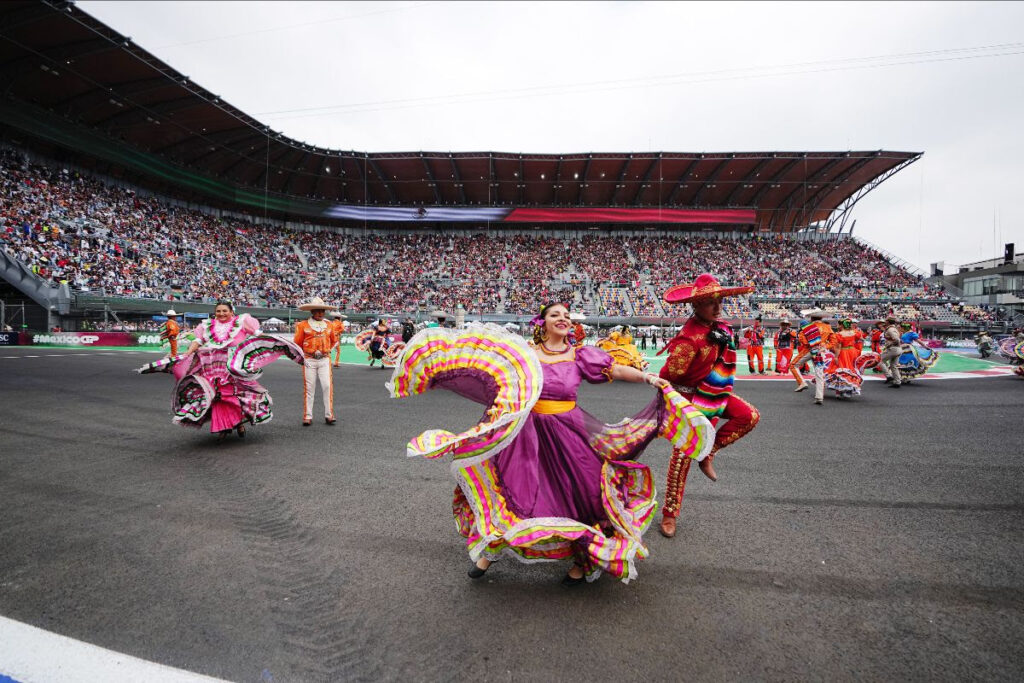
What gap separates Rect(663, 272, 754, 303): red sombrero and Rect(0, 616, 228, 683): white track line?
3528 mm

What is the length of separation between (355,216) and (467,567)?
46039 millimetres

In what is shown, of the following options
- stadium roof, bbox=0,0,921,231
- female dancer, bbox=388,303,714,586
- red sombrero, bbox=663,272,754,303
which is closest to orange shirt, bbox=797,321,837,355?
red sombrero, bbox=663,272,754,303

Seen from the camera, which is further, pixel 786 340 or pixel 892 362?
pixel 786 340

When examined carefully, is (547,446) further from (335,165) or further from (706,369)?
(335,165)

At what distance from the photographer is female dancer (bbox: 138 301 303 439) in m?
5.55

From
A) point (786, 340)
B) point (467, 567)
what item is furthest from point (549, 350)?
point (786, 340)

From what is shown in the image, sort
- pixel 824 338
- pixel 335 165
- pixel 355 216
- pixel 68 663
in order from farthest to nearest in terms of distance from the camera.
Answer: pixel 355 216 < pixel 335 165 < pixel 824 338 < pixel 68 663

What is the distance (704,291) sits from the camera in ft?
11.8

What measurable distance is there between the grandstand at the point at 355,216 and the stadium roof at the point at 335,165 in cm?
15

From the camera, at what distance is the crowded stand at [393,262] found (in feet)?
84.2

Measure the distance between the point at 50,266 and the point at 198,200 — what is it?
62.0 ft

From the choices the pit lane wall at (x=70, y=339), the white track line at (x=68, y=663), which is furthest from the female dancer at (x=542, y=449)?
the pit lane wall at (x=70, y=339)

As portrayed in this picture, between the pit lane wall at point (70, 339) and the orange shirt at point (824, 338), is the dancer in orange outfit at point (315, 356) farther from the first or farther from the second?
the pit lane wall at point (70, 339)

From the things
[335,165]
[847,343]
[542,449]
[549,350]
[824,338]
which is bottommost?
[542,449]
